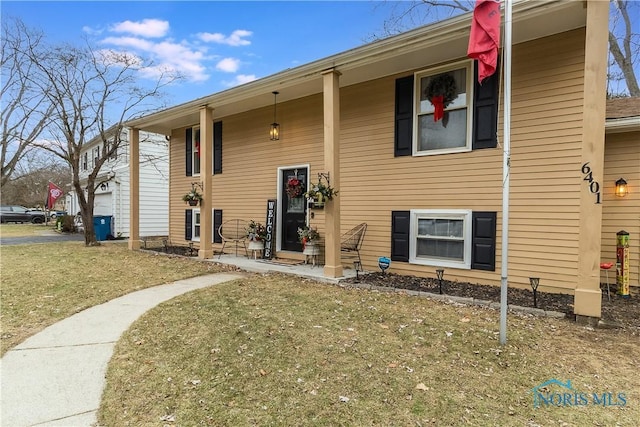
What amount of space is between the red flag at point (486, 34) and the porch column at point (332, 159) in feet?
8.39

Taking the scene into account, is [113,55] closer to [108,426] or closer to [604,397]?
[108,426]

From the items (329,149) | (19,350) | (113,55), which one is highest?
(113,55)

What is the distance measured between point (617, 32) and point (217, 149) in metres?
14.4

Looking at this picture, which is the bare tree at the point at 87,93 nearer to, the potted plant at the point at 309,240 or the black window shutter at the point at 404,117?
the potted plant at the point at 309,240

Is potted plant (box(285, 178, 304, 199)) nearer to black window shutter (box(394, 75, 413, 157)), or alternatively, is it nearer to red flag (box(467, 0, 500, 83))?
black window shutter (box(394, 75, 413, 157))

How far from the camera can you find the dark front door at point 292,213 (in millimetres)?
7938

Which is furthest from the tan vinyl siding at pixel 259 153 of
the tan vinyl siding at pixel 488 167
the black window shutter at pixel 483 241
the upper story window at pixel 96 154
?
the upper story window at pixel 96 154

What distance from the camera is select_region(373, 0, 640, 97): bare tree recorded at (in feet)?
38.5

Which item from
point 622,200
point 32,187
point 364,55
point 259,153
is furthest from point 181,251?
point 32,187

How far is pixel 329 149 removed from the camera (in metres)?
5.91

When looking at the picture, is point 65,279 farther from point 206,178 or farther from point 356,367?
point 356,367

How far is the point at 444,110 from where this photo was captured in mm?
5922

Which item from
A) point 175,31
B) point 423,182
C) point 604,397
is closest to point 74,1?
point 175,31

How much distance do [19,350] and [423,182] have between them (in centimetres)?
575
